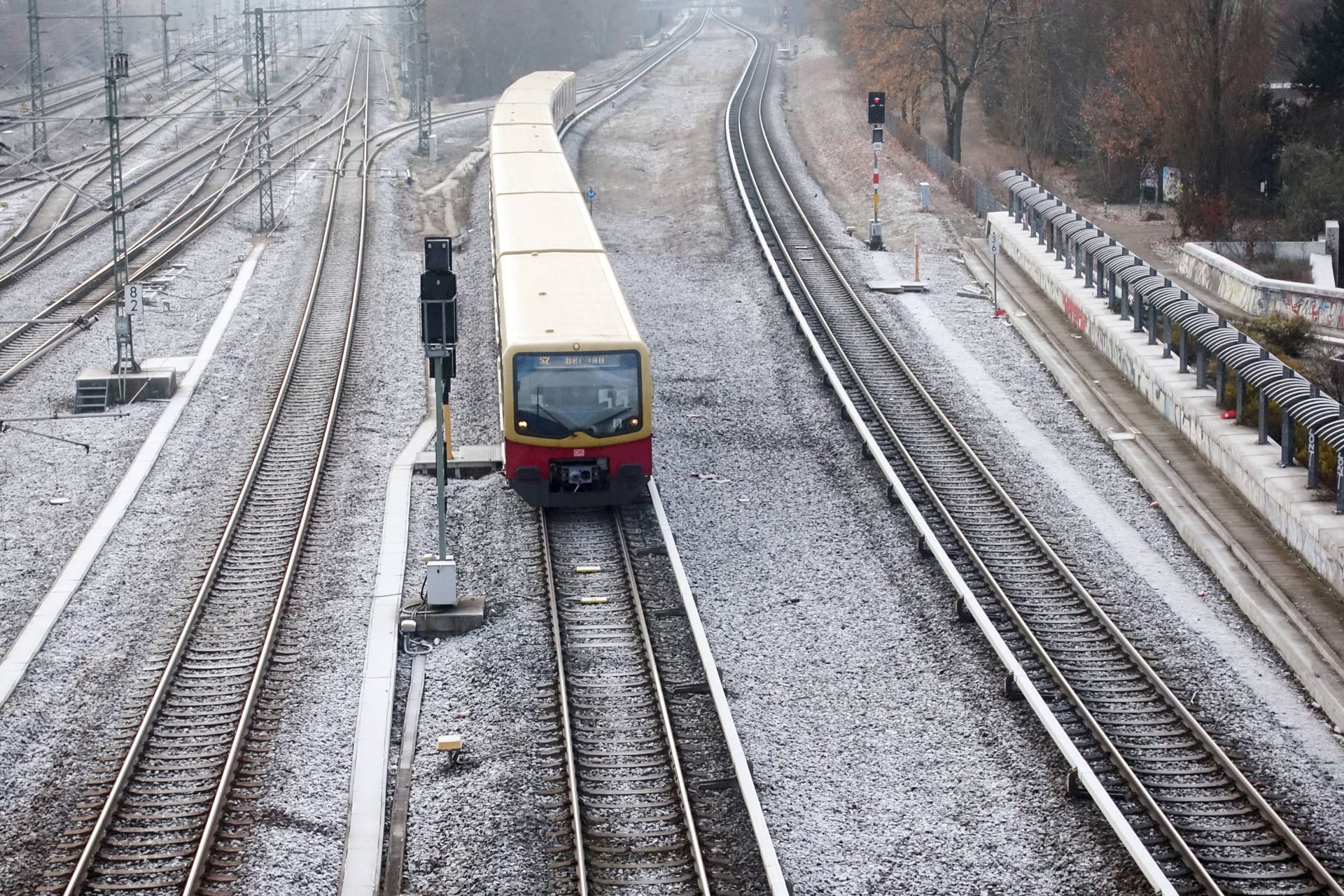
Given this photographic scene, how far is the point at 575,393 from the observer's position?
17.6 metres

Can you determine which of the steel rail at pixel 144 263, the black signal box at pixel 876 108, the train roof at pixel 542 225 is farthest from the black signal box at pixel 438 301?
the black signal box at pixel 876 108

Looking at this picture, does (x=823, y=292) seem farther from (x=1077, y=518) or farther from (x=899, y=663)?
(x=899, y=663)

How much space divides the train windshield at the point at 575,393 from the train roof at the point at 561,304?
0.55 ft

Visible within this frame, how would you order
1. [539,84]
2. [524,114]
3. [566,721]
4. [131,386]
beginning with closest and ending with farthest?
[566,721] → [131,386] → [524,114] → [539,84]

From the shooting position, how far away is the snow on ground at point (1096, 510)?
13.0 meters

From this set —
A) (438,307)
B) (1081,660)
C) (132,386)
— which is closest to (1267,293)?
(1081,660)

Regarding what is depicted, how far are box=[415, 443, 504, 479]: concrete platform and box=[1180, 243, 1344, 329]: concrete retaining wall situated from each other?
1522cm

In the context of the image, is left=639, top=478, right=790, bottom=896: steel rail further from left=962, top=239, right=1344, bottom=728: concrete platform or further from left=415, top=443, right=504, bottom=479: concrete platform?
left=962, top=239, right=1344, bottom=728: concrete platform

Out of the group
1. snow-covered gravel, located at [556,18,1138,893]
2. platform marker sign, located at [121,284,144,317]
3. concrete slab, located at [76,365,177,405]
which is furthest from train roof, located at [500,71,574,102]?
concrete slab, located at [76,365,177,405]

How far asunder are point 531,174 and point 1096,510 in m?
14.9

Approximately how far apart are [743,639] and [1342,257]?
2189 cm

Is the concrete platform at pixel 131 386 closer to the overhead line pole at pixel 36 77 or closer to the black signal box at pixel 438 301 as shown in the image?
the black signal box at pixel 438 301

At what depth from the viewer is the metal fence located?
3731cm

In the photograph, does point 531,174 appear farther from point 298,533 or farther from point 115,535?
point 115,535
